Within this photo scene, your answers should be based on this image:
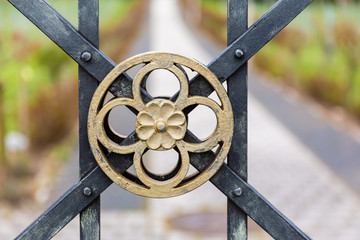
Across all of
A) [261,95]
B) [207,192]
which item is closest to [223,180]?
[207,192]

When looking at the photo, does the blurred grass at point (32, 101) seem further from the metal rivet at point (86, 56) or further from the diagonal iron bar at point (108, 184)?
the metal rivet at point (86, 56)

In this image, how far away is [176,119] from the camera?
140cm

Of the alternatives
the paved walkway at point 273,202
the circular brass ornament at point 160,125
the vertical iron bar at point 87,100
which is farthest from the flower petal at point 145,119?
the paved walkway at point 273,202

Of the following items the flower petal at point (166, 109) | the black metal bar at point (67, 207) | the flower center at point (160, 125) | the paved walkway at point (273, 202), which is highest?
the paved walkway at point (273, 202)

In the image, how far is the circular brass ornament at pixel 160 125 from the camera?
139 centimetres

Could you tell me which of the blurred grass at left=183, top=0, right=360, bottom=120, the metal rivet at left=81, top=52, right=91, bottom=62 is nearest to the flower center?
the metal rivet at left=81, top=52, right=91, bottom=62

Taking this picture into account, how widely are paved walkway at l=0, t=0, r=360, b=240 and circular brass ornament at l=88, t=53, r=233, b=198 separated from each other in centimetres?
430

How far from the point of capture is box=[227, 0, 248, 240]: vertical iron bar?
1479 mm

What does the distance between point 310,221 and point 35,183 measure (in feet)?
9.48

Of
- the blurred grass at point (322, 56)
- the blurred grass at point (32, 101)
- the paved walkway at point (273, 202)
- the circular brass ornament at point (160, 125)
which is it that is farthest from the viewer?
the blurred grass at point (322, 56)

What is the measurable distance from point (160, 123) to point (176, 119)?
0.11ft

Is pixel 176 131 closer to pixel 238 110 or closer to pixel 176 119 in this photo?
pixel 176 119

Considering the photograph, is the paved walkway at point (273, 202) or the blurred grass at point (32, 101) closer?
the paved walkway at point (273, 202)

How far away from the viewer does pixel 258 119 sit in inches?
436
